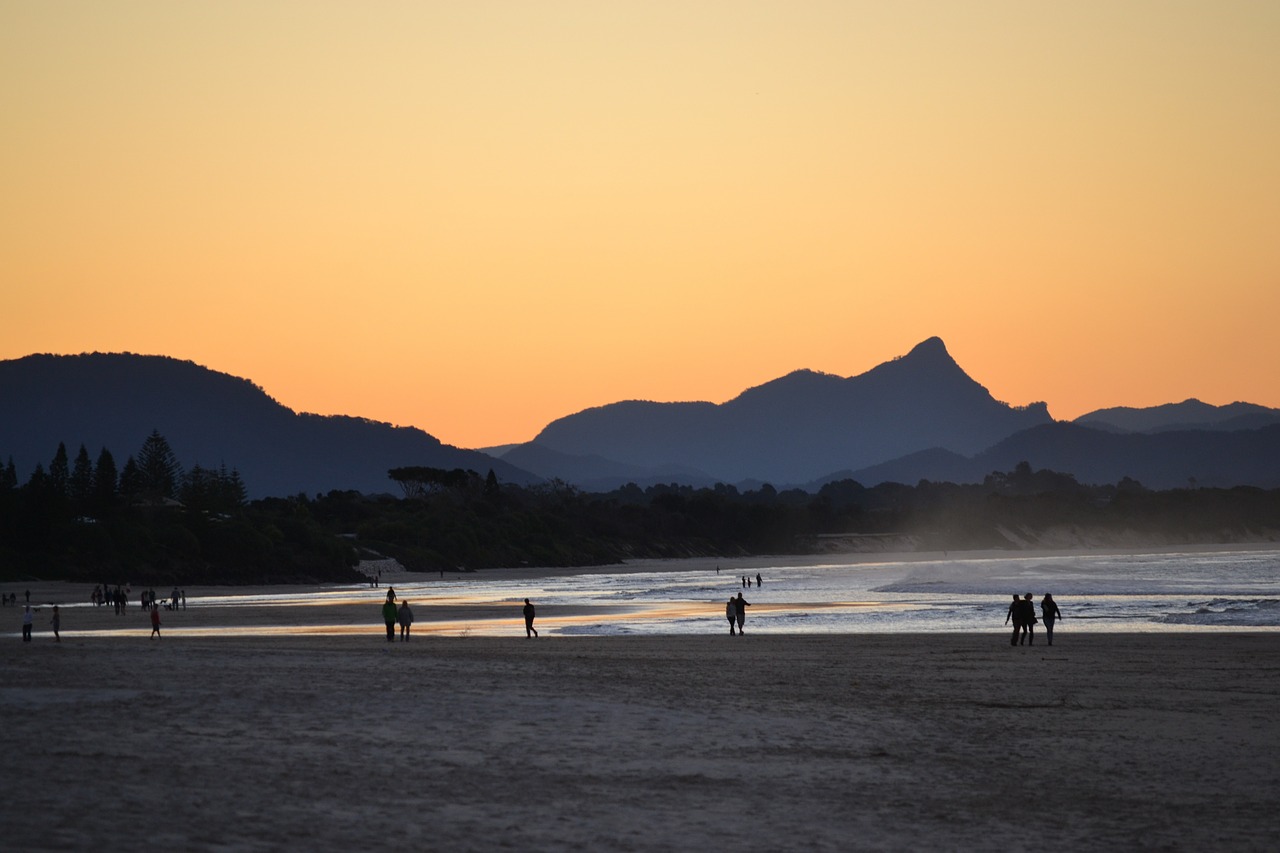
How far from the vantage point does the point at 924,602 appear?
5978 cm

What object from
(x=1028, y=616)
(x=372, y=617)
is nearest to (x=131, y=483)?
(x=372, y=617)

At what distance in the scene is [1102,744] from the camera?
16391 millimetres

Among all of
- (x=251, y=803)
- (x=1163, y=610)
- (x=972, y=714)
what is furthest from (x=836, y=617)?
(x=251, y=803)

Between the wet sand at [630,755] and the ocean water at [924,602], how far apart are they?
16.5m

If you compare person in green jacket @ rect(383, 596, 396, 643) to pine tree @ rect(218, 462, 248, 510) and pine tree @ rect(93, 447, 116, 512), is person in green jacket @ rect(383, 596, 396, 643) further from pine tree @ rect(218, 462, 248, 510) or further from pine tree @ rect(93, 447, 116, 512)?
pine tree @ rect(218, 462, 248, 510)

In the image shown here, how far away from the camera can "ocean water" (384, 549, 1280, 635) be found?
42.7 m

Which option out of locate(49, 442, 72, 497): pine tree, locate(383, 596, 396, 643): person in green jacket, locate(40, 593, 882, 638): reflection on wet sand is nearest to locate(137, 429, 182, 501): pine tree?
locate(49, 442, 72, 497): pine tree

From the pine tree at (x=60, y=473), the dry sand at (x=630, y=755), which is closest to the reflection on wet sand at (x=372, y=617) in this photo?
the dry sand at (x=630, y=755)

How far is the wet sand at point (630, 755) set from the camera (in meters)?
11.1

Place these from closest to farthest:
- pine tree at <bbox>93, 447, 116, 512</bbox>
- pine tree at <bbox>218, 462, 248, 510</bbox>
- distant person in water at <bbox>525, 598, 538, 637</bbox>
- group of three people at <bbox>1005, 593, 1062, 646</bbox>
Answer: group of three people at <bbox>1005, 593, 1062, 646</bbox>, distant person in water at <bbox>525, 598, 538, 637</bbox>, pine tree at <bbox>93, 447, 116, 512</bbox>, pine tree at <bbox>218, 462, 248, 510</bbox>

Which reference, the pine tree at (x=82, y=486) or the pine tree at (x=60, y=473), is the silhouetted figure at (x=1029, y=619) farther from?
the pine tree at (x=82, y=486)

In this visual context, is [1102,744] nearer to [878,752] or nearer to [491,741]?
[878,752]

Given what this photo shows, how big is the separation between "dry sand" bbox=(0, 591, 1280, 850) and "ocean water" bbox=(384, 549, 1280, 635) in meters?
16.3

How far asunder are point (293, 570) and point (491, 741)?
9902cm
